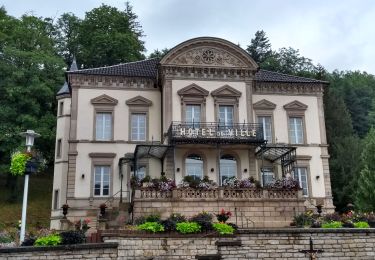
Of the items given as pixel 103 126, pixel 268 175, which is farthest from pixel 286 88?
pixel 103 126

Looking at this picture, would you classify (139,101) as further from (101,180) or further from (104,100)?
(101,180)

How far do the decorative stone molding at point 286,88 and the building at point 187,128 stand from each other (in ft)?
0.23

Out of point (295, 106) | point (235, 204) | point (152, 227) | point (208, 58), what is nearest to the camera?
point (152, 227)

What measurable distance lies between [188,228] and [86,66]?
3831 cm

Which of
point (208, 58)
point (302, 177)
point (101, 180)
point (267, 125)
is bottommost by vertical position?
point (101, 180)

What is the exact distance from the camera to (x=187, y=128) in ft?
89.8

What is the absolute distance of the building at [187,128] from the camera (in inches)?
1101

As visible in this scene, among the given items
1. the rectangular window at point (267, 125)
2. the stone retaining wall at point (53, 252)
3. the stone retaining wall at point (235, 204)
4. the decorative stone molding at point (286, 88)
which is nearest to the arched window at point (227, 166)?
the rectangular window at point (267, 125)

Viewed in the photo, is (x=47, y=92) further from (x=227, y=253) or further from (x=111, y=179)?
(x=227, y=253)

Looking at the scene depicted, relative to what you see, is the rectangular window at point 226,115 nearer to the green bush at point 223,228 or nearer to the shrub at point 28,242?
the green bush at point 223,228

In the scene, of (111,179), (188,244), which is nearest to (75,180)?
(111,179)

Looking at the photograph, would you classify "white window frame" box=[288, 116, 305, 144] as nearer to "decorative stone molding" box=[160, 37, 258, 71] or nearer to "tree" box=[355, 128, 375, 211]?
"decorative stone molding" box=[160, 37, 258, 71]

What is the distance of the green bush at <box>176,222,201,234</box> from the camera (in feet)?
56.5

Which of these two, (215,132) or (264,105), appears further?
(264,105)
